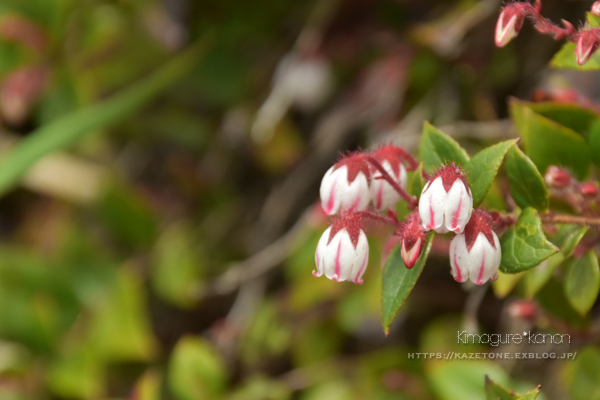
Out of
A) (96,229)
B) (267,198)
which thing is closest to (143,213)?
(96,229)

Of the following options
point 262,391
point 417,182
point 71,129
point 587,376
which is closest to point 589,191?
point 417,182

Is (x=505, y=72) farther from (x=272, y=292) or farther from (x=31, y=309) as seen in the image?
(x=31, y=309)

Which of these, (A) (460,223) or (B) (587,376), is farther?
(B) (587,376)

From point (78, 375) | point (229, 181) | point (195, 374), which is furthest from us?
point (229, 181)

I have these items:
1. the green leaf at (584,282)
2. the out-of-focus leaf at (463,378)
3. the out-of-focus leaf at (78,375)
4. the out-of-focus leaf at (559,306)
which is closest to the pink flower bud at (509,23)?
the green leaf at (584,282)

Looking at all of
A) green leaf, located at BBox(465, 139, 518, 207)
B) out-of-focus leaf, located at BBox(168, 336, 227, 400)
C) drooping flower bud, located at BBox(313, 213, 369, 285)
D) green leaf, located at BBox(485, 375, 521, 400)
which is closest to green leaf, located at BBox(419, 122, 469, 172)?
green leaf, located at BBox(465, 139, 518, 207)

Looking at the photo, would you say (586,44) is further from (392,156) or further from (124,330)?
(124,330)

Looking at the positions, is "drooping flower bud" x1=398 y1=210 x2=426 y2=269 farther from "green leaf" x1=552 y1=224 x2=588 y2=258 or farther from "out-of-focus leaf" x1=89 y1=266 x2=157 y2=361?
"out-of-focus leaf" x1=89 y1=266 x2=157 y2=361
